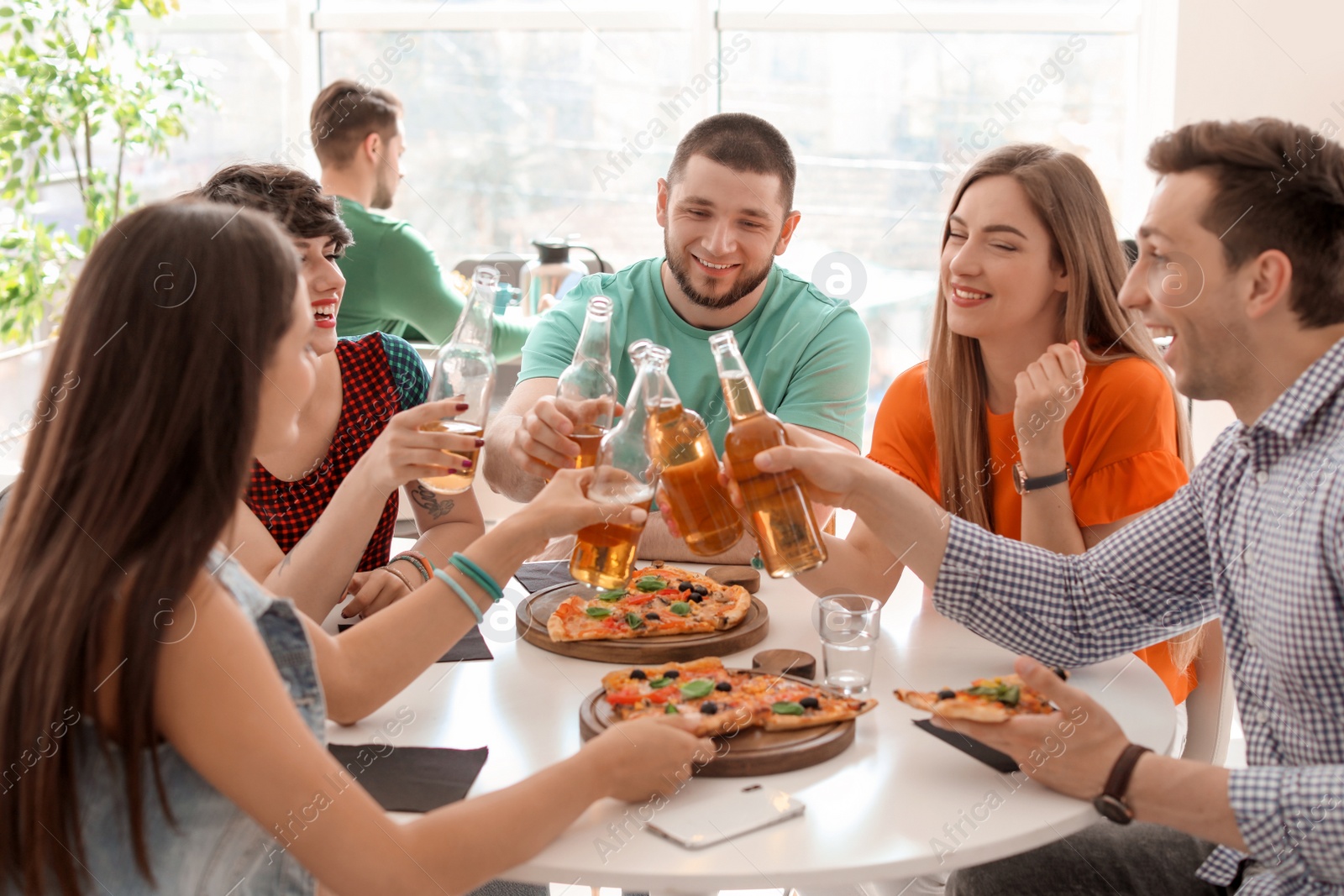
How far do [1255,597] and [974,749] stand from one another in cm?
41

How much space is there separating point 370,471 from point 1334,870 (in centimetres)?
135

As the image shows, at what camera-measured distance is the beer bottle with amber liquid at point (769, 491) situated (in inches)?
62.2

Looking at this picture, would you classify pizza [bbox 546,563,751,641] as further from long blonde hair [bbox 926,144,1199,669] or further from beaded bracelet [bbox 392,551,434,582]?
long blonde hair [bbox 926,144,1199,669]

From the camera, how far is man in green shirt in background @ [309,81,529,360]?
3.86 meters

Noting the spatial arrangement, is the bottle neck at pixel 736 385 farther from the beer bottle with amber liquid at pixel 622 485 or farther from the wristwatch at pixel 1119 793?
the wristwatch at pixel 1119 793

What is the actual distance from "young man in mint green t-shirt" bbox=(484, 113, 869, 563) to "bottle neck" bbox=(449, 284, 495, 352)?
29.9 inches

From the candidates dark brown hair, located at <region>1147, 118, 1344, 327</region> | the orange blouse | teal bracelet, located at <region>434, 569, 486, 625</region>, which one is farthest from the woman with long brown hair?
the orange blouse

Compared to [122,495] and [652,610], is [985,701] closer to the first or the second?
[652,610]

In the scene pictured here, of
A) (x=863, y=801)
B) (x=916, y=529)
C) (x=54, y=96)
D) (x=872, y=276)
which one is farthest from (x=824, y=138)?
(x=863, y=801)

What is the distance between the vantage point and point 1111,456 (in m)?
2.08

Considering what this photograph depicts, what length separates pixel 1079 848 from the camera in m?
1.64

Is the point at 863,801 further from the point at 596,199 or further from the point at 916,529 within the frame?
the point at 596,199

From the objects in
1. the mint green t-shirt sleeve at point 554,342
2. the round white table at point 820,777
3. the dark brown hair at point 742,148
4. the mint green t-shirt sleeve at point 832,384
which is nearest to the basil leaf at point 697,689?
the round white table at point 820,777

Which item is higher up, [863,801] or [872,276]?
[872,276]
